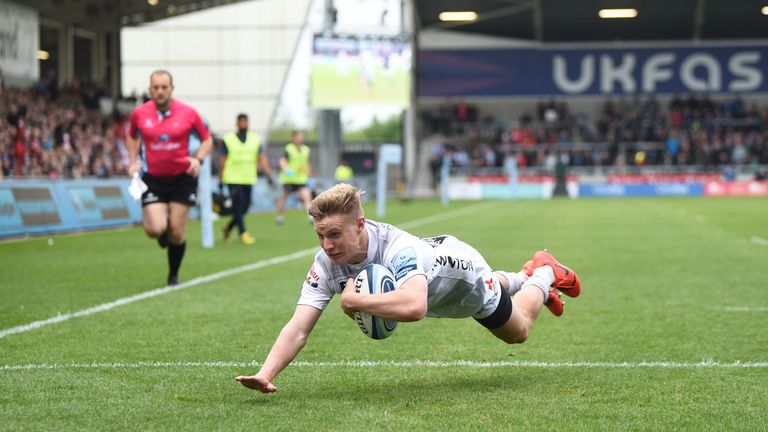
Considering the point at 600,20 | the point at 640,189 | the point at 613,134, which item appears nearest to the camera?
the point at 640,189

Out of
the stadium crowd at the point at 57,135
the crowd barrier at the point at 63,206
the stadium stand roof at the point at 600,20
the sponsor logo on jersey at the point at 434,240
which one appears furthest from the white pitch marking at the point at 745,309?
the stadium stand roof at the point at 600,20

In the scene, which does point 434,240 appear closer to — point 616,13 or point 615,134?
point 616,13

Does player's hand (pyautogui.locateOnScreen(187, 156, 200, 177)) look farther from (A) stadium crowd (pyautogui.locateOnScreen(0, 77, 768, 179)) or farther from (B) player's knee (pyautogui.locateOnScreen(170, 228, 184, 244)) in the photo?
(A) stadium crowd (pyautogui.locateOnScreen(0, 77, 768, 179))

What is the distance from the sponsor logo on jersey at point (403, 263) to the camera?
16.9 feet

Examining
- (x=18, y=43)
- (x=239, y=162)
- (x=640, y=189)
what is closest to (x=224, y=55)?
(x=640, y=189)

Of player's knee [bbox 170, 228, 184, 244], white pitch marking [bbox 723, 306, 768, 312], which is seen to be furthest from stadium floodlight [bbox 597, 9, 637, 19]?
white pitch marking [bbox 723, 306, 768, 312]

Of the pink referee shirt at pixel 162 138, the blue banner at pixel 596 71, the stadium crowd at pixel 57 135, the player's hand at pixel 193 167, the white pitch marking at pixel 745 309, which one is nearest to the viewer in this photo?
the white pitch marking at pixel 745 309

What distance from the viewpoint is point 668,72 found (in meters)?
64.2

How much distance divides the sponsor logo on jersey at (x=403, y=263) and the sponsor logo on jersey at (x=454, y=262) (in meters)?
0.19

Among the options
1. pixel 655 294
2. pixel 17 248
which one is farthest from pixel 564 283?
pixel 17 248

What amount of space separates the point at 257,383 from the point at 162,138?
6.00m

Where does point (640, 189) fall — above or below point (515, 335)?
above

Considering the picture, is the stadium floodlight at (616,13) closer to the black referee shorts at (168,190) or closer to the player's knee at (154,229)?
the black referee shorts at (168,190)

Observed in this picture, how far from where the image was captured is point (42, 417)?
4.92 meters
